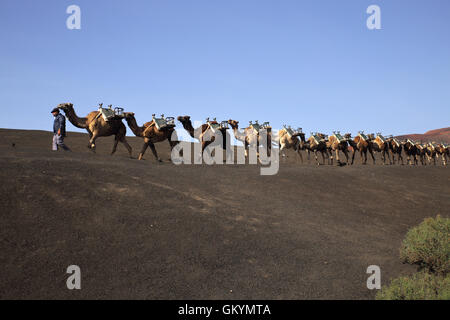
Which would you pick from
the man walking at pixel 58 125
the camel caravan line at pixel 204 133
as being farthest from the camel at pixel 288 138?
the man walking at pixel 58 125

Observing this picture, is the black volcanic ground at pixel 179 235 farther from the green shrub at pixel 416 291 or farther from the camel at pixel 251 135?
the camel at pixel 251 135

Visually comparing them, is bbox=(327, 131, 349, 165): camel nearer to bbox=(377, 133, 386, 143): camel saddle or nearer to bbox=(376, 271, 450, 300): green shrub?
bbox=(377, 133, 386, 143): camel saddle

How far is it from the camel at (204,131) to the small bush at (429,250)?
44.7 ft

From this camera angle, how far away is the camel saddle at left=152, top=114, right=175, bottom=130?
20016mm

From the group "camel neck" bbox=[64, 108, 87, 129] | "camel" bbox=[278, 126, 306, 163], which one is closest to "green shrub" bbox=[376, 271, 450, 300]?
"camel neck" bbox=[64, 108, 87, 129]

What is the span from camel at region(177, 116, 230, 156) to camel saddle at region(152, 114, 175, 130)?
1745 millimetres

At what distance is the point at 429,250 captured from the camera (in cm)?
960

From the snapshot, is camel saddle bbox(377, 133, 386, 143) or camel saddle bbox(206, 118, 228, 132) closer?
camel saddle bbox(206, 118, 228, 132)

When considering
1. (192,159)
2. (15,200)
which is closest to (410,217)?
(192,159)

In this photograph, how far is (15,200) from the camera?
390 inches

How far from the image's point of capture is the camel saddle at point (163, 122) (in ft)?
65.7
